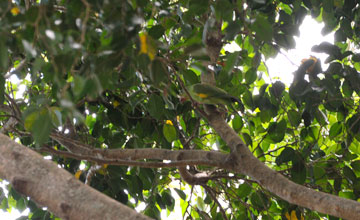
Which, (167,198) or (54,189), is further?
(167,198)

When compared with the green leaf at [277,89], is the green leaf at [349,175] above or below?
below

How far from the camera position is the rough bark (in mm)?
824

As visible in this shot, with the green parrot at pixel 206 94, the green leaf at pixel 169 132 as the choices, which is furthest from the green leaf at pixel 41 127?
the green leaf at pixel 169 132

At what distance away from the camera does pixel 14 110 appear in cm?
156

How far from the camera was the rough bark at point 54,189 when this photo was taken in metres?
0.82

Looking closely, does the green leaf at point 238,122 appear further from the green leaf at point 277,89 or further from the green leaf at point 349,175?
the green leaf at point 349,175

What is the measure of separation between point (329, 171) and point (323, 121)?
8.0 inches

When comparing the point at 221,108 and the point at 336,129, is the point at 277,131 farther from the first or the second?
the point at 221,108

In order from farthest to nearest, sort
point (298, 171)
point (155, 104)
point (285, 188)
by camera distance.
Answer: point (298, 171) < point (155, 104) < point (285, 188)

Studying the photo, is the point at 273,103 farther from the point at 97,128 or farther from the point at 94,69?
the point at 94,69

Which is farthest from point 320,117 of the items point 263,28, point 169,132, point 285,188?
point 263,28

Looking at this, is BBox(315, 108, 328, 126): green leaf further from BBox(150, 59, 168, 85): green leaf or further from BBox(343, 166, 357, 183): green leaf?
BBox(150, 59, 168, 85): green leaf

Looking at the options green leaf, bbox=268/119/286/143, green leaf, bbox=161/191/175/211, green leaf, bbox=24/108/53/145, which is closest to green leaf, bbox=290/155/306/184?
green leaf, bbox=268/119/286/143

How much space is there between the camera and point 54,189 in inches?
35.0
